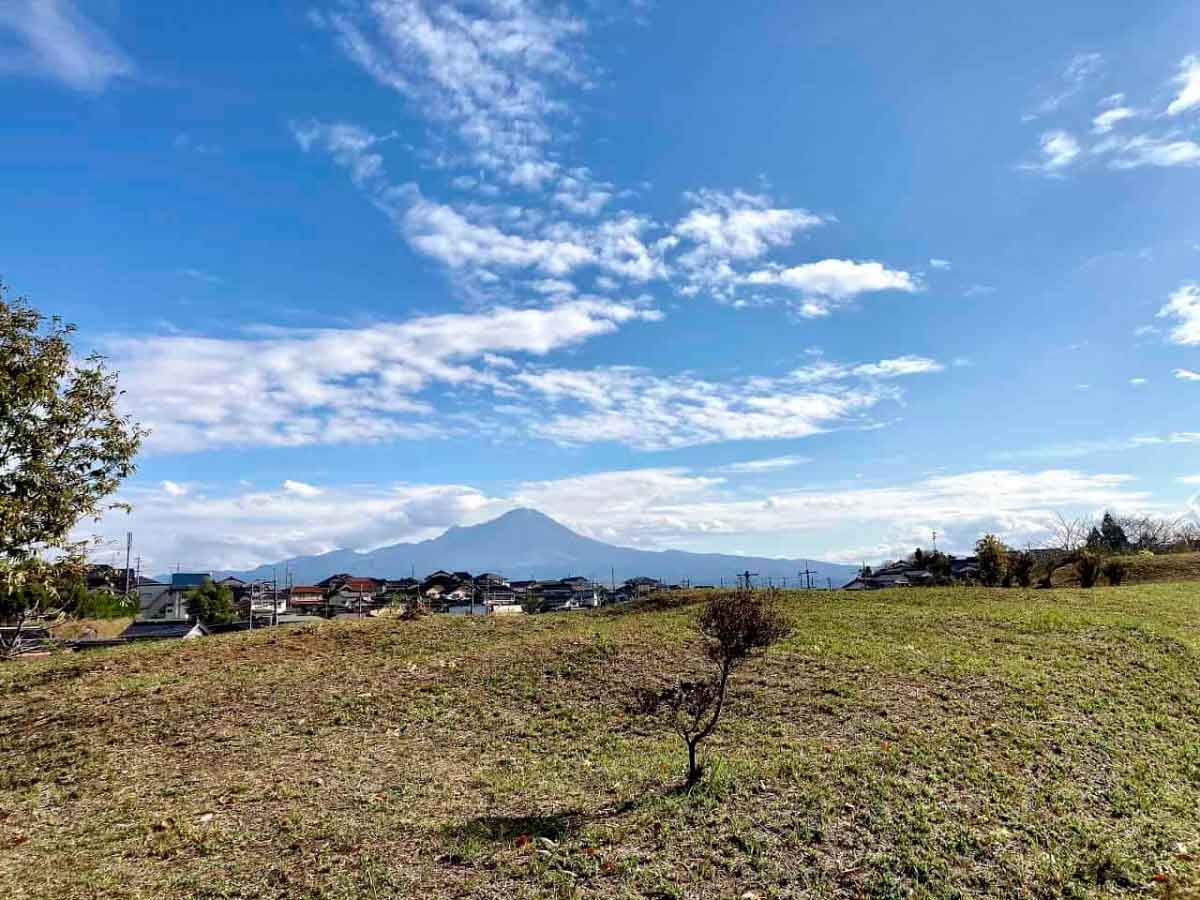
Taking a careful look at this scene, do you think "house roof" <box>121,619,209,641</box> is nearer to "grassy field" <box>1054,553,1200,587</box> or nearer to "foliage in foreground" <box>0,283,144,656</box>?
"foliage in foreground" <box>0,283,144,656</box>

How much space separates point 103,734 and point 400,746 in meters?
5.60

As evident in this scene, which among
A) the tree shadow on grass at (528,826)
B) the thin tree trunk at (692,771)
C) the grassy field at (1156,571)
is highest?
the grassy field at (1156,571)

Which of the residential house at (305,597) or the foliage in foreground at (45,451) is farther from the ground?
the foliage in foreground at (45,451)

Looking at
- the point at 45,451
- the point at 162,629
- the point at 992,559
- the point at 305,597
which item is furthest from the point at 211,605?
the point at 992,559

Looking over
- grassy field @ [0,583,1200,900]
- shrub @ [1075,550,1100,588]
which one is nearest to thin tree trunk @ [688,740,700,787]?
grassy field @ [0,583,1200,900]

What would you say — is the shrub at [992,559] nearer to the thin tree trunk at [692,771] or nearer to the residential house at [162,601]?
the thin tree trunk at [692,771]

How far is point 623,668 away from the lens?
593 inches

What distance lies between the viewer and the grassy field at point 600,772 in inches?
278

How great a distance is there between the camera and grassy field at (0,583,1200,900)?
706 centimetres

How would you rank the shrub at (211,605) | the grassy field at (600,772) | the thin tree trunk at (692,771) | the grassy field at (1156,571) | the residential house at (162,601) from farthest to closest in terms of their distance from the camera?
1. the residential house at (162,601)
2. the shrub at (211,605)
3. the grassy field at (1156,571)
4. the thin tree trunk at (692,771)
5. the grassy field at (600,772)

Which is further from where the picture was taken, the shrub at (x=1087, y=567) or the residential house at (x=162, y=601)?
the residential house at (x=162, y=601)

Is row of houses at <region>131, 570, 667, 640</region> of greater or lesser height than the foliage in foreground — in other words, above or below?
below

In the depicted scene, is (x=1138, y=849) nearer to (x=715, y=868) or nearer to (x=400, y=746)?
(x=715, y=868)

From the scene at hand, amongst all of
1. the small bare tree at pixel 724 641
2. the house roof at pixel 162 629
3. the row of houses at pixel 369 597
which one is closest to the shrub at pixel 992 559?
the row of houses at pixel 369 597
